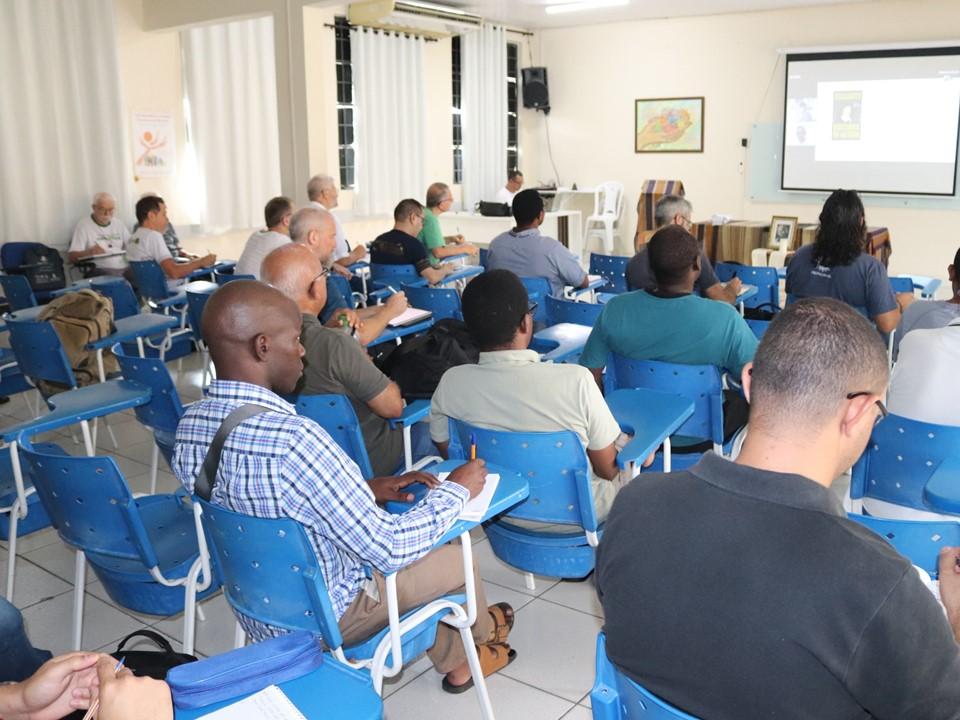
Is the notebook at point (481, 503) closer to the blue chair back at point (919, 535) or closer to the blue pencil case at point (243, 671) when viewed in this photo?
the blue pencil case at point (243, 671)

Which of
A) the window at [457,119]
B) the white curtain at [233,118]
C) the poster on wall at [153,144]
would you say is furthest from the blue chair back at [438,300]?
the window at [457,119]

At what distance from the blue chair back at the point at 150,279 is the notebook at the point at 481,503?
15.9ft

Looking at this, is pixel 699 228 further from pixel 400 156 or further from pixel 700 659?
pixel 700 659

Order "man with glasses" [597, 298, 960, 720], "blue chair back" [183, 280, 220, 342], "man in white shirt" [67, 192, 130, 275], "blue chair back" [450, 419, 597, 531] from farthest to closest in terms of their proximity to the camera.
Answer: "man in white shirt" [67, 192, 130, 275] < "blue chair back" [183, 280, 220, 342] < "blue chair back" [450, 419, 597, 531] < "man with glasses" [597, 298, 960, 720]

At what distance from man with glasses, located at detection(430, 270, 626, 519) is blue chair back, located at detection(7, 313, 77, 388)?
230cm

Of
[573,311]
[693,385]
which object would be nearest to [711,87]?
[573,311]

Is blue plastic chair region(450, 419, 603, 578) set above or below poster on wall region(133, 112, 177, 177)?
below

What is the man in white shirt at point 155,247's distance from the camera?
6637 millimetres

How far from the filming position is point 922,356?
2.60 m

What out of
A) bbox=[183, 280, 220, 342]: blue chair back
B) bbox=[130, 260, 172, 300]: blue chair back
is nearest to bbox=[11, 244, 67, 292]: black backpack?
bbox=[130, 260, 172, 300]: blue chair back

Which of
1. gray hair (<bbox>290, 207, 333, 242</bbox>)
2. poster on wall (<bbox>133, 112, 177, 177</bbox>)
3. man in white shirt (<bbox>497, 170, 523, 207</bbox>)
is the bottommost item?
gray hair (<bbox>290, 207, 333, 242</bbox>)

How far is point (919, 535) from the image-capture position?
67.5 inches

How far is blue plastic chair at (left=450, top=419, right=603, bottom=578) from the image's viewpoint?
237cm

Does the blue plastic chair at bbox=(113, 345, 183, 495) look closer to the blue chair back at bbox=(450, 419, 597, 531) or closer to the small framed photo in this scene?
the blue chair back at bbox=(450, 419, 597, 531)
